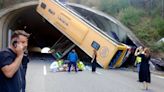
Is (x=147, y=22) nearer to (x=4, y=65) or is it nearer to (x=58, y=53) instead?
(x=58, y=53)

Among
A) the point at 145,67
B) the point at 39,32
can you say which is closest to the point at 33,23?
the point at 39,32

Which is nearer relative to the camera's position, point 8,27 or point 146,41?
point 146,41

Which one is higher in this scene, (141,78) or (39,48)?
(39,48)

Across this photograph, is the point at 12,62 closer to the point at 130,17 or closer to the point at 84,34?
the point at 84,34

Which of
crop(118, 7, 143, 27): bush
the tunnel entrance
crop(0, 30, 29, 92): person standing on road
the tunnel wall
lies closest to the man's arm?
crop(0, 30, 29, 92): person standing on road

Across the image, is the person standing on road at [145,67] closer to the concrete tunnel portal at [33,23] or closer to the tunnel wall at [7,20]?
the concrete tunnel portal at [33,23]

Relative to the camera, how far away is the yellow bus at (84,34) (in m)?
29.2

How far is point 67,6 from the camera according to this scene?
36000 mm

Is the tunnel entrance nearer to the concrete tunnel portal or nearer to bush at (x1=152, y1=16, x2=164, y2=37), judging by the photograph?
the concrete tunnel portal

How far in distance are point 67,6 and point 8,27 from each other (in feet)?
19.0

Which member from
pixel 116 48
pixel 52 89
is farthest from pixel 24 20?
pixel 52 89

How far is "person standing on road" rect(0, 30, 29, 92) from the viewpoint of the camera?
184 inches

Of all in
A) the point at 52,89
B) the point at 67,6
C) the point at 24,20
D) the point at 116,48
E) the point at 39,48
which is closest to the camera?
the point at 52,89

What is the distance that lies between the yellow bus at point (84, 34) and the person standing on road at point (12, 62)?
77.9 ft
